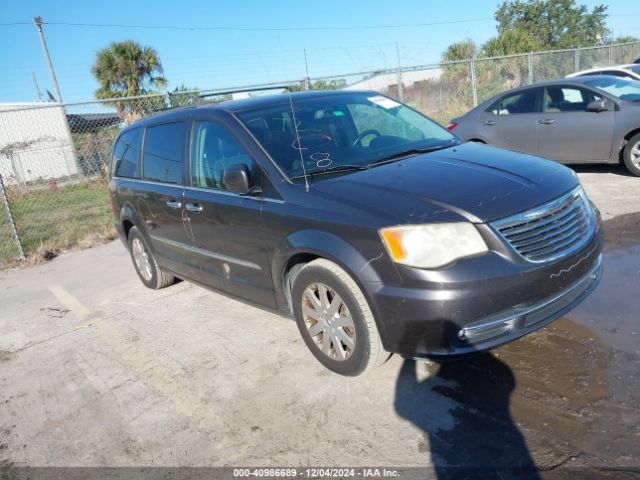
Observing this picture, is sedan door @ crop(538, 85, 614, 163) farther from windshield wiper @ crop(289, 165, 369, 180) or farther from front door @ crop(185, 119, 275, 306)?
front door @ crop(185, 119, 275, 306)

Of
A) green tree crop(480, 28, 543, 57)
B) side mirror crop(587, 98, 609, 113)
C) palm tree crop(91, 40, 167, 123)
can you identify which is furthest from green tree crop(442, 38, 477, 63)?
side mirror crop(587, 98, 609, 113)

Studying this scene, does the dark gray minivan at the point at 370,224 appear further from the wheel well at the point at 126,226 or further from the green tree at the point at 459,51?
Answer: the green tree at the point at 459,51

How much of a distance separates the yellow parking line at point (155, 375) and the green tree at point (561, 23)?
49576 millimetres

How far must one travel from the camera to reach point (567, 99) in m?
7.92

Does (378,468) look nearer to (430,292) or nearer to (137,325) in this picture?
(430,292)

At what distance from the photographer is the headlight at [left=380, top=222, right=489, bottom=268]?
266 cm

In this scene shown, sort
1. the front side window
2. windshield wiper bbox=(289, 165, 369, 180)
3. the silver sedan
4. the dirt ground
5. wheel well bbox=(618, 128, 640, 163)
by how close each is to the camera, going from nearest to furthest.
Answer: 1. the dirt ground
2. windshield wiper bbox=(289, 165, 369, 180)
3. wheel well bbox=(618, 128, 640, 163)
4. the silver sedan
5. the front side window

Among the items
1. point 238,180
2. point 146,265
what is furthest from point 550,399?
point 146,265

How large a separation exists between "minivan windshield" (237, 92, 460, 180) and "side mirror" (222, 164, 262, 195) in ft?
0.76

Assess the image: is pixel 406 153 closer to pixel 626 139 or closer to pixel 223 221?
pixel 223 221

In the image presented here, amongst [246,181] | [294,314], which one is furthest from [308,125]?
[294,314]

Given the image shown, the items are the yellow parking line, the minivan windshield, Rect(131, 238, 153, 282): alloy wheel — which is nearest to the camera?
the yellow parking line

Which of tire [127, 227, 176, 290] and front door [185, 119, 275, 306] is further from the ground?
front door [185, 119, 275, 306]

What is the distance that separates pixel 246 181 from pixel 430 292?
4.68ft
